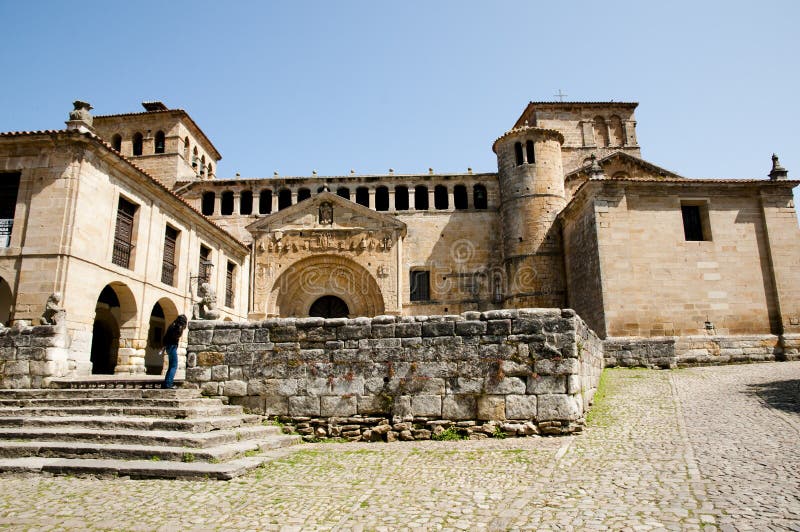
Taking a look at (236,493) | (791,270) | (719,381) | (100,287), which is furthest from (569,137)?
(236,493)

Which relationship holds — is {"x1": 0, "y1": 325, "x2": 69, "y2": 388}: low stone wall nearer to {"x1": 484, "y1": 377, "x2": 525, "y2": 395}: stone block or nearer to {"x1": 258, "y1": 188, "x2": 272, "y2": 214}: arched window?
{"x1": 484, "y1": 377, "x2": 525, "y2": 395}: stone block

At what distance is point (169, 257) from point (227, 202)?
8.61 metres

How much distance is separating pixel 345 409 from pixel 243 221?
19.1m

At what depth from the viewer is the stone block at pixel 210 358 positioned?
28.3 ft

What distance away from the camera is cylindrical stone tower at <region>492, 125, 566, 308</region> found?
22062 mm

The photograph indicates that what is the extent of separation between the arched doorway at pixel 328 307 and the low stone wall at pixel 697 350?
40.5ft

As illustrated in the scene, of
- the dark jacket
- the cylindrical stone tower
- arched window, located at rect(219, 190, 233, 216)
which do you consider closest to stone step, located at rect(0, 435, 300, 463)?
the dark jacket

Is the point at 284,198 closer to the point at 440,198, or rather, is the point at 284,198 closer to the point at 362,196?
the point at 362,196

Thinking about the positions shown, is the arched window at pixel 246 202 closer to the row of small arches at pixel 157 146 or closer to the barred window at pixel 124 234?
the row of small arches at pixel 157 146

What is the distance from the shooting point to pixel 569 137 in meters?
29.3

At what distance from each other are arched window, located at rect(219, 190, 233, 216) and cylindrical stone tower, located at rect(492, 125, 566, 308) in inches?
534

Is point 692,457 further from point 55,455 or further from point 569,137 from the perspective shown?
point 569,137

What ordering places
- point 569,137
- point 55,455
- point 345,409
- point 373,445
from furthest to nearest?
point 569,137 → point 345,409 → point 373,445 → point 55,455

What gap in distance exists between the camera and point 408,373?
26.3 feet
